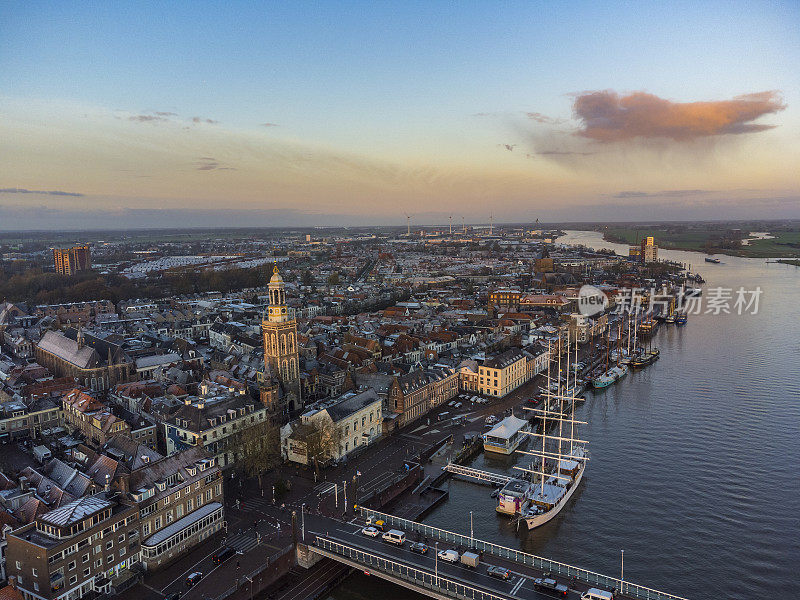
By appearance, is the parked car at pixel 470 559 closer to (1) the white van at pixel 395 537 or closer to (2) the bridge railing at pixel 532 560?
(2) the bridge railing at pixel 532 560

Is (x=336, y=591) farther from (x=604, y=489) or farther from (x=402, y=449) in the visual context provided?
(x=604, y=489)

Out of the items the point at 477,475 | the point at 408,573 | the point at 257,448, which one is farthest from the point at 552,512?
the point at 257,448

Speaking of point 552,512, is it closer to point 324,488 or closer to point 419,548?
point 419,548

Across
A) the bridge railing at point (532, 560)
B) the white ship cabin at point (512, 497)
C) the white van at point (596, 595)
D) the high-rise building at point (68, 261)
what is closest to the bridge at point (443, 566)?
the bridge railing at point (532, 560)

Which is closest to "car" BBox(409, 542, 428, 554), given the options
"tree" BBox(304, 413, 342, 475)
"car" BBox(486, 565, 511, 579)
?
"car" BBox(486, 565, 511, 579)

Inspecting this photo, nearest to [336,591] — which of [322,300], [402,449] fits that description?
[402,449]
